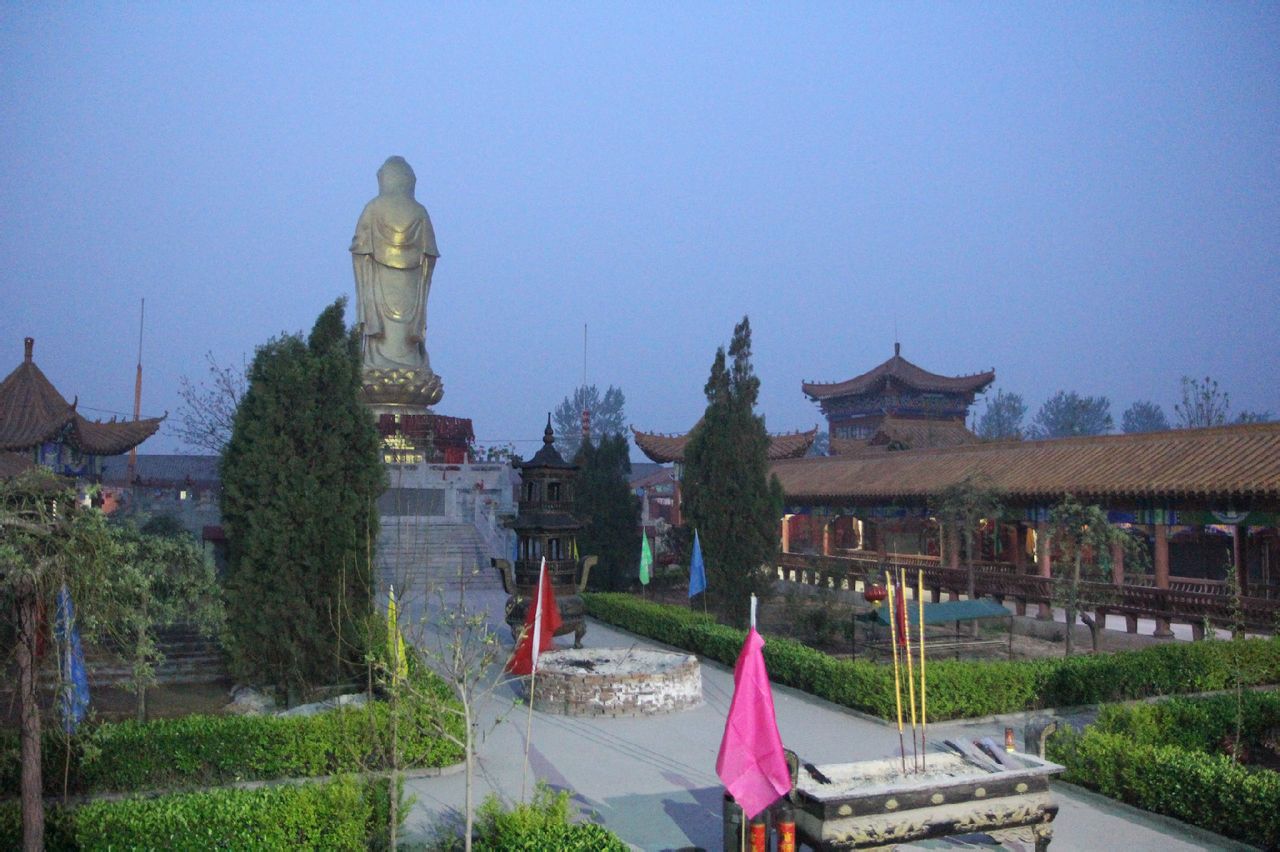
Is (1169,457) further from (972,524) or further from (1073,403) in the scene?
(1073,403)

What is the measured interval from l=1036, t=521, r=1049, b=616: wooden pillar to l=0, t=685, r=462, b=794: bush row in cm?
1423

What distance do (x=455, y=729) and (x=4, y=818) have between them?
13.1 ft

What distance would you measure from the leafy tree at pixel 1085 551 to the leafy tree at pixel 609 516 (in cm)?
1009

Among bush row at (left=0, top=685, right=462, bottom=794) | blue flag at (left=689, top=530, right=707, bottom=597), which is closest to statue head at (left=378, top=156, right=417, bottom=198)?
blue flag at (left=689, top=530, right=707, bottom=597)

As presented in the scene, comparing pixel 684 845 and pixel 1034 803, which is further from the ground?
pixel 1034 803

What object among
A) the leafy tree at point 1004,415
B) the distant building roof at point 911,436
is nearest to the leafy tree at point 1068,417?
the leafy tree at point 1004,415

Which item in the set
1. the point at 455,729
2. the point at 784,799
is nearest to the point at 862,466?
the point at 455,729

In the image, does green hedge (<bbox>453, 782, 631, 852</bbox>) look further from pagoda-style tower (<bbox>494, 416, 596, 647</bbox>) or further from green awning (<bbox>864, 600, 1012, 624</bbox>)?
green awning (<bbox>864, 600, 1012, 624</bbox>)

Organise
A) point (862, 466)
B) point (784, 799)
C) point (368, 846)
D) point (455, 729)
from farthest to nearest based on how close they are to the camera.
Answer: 1. point (862, 466)
2. point (455, 729)
3. point (368, 846)
4. point (784, 799)

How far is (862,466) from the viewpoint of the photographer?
2791 centimetres

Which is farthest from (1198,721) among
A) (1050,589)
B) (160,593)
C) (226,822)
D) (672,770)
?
(160,593)

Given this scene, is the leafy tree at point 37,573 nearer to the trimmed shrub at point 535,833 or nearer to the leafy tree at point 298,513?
the trimmed shrub at point 535,833

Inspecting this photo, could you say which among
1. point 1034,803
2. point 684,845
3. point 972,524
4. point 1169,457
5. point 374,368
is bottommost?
point 684,845

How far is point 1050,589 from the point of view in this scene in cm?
1972
